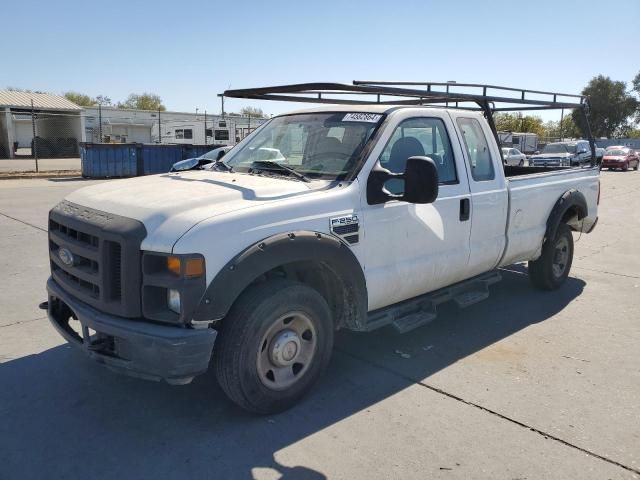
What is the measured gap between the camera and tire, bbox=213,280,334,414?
10.3 ft

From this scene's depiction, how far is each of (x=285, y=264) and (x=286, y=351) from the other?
0.55 meters

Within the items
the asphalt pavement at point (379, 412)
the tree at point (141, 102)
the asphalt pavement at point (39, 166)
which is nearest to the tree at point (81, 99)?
the tree at point (141, 102)

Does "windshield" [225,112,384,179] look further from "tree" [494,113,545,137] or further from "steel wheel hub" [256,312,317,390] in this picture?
"tree" [494,113,545,137]

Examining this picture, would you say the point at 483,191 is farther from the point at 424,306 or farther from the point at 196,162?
the point at 196,162

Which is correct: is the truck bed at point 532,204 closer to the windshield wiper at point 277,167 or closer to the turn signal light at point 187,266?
the windshield wiper at point 277,167

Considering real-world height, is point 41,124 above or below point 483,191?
above

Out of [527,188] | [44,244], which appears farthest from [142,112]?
[527,188]

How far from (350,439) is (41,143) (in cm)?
4288

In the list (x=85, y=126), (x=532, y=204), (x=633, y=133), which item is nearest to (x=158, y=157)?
(x=532, y=204)

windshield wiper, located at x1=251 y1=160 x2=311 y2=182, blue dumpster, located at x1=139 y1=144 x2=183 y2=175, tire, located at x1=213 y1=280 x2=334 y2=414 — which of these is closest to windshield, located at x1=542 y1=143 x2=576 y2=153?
blue dumpster, located at x1=139 y1=144 x2=183 y2=175

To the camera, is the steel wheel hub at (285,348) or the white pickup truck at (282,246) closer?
the white pickup truck at (282,246)

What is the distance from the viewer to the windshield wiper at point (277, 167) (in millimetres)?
3830

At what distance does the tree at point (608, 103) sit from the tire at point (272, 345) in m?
73.9

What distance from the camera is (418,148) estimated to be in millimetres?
4328
